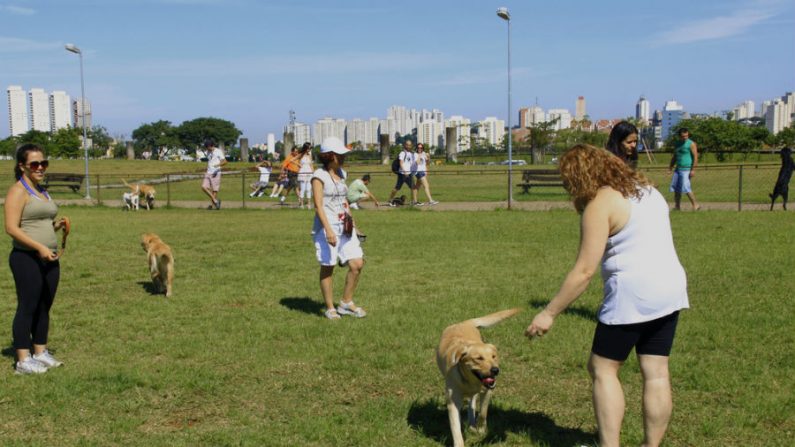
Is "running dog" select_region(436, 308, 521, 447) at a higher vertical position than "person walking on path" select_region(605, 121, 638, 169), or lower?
lower

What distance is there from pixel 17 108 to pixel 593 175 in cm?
18101

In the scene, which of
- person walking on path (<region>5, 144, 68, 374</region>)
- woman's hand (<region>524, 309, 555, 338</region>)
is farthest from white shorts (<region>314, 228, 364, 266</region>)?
woman's hand (<region>524, 309, 555, 338</region>)

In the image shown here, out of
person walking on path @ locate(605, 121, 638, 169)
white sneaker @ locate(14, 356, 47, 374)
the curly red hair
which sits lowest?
white sneaker @ locate(14, 356, 47, 374)

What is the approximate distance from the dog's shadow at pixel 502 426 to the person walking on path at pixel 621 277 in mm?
661

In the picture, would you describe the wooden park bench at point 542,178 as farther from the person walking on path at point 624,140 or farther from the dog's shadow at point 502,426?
the dog's shadow at point 502,426

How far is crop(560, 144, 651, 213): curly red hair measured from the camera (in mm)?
3316

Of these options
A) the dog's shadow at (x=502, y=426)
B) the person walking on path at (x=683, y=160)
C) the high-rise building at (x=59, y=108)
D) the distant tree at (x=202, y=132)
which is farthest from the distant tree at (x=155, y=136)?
the dog's shadow at (x=502, y=426)

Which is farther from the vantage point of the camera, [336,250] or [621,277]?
[336,250]

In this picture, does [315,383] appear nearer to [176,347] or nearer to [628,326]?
[176,347]

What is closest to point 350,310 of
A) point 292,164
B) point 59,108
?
point 292,164

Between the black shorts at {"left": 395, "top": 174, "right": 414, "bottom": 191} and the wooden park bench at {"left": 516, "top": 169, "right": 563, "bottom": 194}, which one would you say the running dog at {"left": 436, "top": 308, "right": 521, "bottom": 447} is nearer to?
the black shorts at {"left": 395, "top": 174, "right": 414, "bottom": 191}

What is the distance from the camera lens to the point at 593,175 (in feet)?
10.9

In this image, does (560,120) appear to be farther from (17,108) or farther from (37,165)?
(17,108)

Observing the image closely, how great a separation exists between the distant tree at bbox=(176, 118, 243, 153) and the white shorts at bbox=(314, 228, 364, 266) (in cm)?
12395
